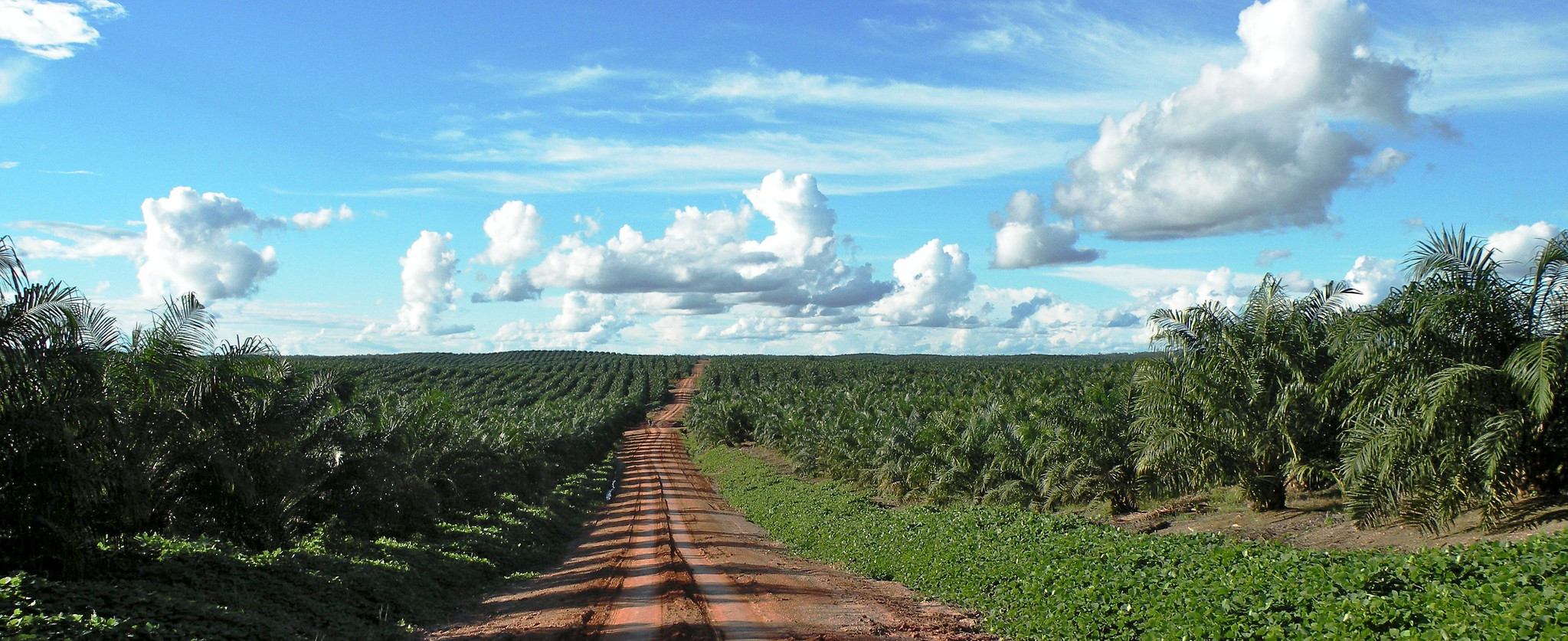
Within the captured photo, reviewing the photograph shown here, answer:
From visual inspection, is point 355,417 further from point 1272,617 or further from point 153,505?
point 1272,617

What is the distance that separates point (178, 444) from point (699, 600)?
7.85 meters

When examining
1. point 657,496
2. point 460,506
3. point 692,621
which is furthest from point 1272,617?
point 657,496

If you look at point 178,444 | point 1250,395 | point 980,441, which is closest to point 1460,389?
point 1250,395

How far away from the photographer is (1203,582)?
30.0 ft

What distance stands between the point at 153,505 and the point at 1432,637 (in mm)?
14610

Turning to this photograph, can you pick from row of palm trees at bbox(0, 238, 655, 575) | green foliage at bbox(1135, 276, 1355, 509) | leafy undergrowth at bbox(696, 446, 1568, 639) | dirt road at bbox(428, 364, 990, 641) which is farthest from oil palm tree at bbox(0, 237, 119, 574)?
green foliage at bbox(1135, 276, 1355, 509)

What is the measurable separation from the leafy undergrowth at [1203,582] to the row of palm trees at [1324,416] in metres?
1.84

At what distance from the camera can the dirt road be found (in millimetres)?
11508

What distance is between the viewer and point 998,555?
43.3ft

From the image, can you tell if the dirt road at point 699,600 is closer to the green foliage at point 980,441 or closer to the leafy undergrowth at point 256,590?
the leafy undergrowth at point 256,590

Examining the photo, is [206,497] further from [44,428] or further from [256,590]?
[44,428]

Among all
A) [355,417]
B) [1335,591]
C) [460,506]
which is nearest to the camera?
[1335,591]

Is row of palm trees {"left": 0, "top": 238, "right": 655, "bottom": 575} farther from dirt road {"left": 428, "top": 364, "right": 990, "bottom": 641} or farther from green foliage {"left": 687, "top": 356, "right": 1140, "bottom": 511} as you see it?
green foliage {"left": 687, "top": 356, "right": 1140, "bottom": 511}

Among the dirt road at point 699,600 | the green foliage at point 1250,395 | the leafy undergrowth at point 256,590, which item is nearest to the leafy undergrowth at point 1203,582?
the dirt road at point 699,600
